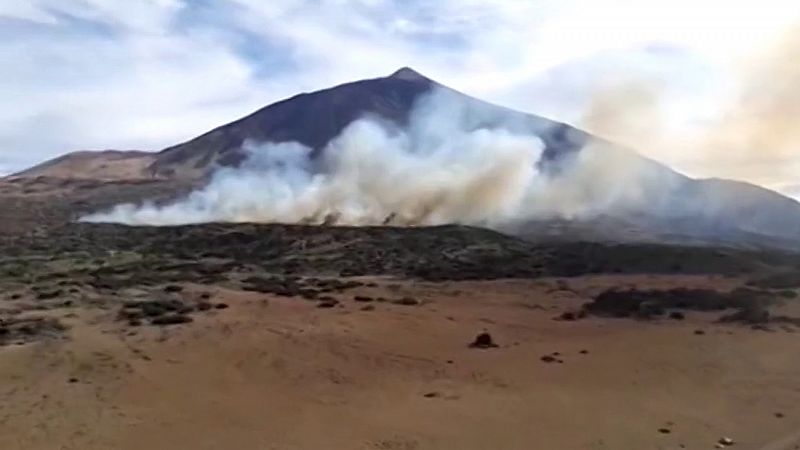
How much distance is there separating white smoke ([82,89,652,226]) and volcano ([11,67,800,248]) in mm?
2959

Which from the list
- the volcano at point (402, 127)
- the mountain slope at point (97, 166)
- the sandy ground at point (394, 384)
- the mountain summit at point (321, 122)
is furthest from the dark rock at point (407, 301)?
the mountain slope at point (97, 166)

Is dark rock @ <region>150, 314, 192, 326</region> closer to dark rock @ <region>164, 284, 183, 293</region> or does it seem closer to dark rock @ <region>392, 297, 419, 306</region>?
dark rock @ <region>164, 284, 183, 293</region>

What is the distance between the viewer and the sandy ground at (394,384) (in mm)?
10844

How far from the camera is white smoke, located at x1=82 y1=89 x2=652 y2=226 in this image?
60.4 metres

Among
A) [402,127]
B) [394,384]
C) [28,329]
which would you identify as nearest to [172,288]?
[28,329]

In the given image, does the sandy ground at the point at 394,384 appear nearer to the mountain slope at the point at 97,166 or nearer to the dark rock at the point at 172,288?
the dark rock at the point at 172,288

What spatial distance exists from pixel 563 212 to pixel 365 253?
36.9m

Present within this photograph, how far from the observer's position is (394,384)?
45.4 ft

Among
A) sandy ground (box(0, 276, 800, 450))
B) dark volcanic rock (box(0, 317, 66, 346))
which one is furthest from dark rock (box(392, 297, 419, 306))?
dark volcanic rock (box(0, 317, 66, 346))

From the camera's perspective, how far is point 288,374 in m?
14.4

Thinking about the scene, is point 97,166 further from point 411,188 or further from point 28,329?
point 28,329

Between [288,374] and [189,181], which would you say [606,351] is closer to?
[288,374]

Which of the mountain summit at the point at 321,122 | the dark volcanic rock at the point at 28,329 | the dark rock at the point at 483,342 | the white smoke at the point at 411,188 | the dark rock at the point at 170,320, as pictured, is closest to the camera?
the dark rock at the point at 483,342

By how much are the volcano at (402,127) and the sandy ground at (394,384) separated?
55.3m
